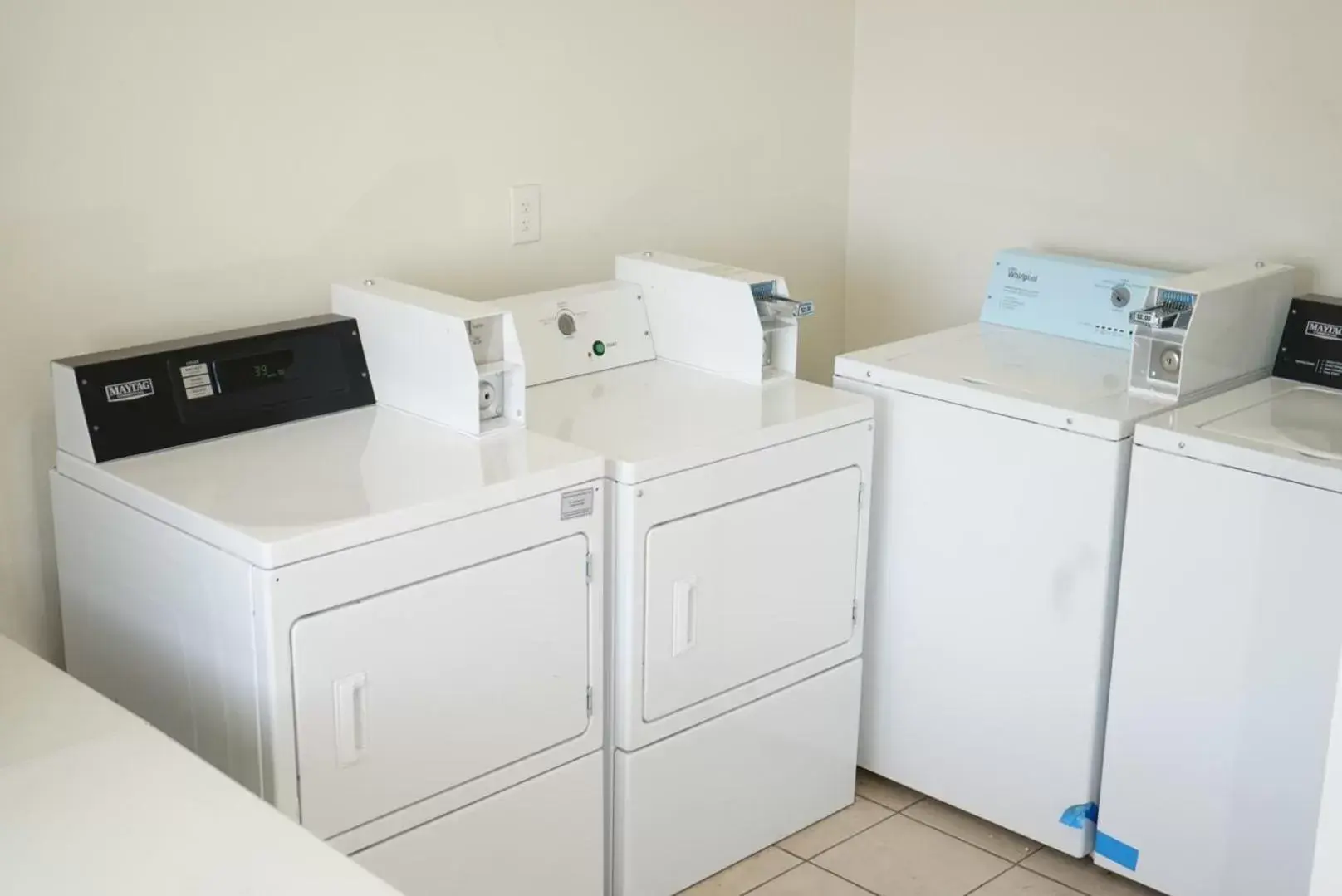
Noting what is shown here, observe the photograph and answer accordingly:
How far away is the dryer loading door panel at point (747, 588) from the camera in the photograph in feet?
8.58

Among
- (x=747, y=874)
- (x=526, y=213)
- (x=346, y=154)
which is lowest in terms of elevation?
(x=747, y=874)

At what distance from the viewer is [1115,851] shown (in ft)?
9.18

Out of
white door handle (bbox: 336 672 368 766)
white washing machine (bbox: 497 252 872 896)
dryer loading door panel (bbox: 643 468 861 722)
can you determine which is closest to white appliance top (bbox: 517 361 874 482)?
white washing machine (bbox: 497 252 872 896)

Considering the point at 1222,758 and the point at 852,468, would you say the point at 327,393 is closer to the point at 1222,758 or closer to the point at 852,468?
the point at 852,468

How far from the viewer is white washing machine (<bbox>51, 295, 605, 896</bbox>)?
2156 millimetres

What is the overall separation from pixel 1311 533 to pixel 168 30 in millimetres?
2096

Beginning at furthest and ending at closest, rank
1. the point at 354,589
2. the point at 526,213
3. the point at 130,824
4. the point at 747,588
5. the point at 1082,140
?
1. the point at 1082,140
2. the point at 526,213
3. the point at 747,588
4. the point at 354,589
5. the point at 130,824

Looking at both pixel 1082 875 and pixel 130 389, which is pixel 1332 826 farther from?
pixel 130 389

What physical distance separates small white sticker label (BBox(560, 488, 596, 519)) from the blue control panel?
134cm

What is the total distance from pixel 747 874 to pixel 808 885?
0.40 ft

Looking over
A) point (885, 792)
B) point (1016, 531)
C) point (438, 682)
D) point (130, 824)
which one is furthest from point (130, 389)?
point (885, 792)

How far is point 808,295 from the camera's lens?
3.88 meters

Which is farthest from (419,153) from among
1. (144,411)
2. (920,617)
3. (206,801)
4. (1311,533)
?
(1311,533)

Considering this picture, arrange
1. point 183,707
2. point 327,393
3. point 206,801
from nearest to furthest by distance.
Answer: point 206,801
point 183,707
point 327,393
